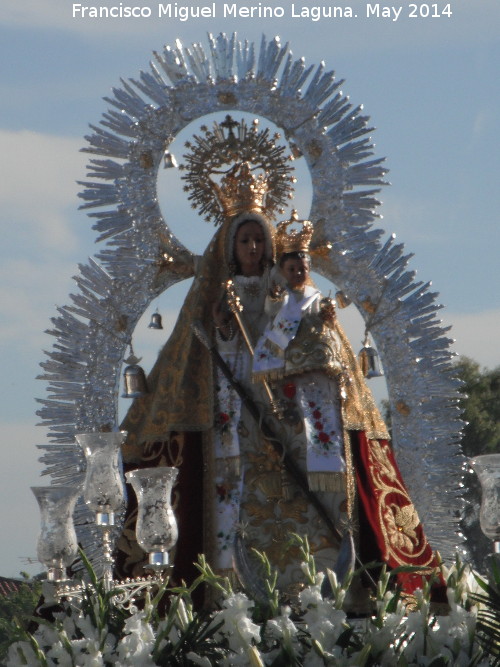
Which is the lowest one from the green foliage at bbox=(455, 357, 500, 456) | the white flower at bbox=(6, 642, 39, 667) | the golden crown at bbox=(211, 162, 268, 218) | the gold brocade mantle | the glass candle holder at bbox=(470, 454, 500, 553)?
the white flower at bbox=(6, 642, 39, 667)

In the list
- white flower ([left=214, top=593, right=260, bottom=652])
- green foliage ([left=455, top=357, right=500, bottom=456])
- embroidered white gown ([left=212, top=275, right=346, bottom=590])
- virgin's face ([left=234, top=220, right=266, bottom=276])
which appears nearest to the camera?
white flower ([left=214, top=593, right=260, bottom=652])

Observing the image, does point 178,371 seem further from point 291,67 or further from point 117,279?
point 291,67

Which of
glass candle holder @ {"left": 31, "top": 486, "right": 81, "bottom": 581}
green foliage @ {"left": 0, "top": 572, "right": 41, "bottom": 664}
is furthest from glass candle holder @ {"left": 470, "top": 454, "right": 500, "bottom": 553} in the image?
green foliage @ {"left": 0, "top": 572, "right": 41, "bottom": 664}

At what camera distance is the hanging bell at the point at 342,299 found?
9.05 metres

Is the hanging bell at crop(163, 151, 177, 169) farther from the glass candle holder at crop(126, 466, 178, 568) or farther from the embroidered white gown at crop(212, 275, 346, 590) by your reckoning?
the glass candle holder at crop(126, 466, 178, 568)

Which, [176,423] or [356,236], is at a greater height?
[356,236]

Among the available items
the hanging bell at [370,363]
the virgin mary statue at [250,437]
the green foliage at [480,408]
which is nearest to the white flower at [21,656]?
the virgin mary statue at [250,437]

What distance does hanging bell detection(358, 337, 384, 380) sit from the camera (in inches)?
348

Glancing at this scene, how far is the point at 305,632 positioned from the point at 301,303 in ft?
11.2

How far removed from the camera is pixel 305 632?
5.20 metres

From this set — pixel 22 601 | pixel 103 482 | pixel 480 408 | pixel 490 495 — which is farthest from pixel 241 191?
pixel 480 408

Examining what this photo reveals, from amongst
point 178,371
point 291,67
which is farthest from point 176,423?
point 291,67

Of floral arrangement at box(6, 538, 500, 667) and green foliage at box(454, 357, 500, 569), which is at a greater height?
green foliage at box(454, 357, 500, 569)

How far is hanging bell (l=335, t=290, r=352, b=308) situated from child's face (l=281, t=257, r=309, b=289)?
2.14 feet
